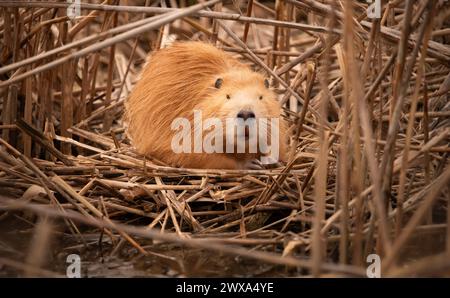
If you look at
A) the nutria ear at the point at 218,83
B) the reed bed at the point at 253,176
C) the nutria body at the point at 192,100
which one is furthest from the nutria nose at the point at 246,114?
the nutria ear at the point at 218,83

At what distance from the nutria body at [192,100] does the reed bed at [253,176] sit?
0.15 m

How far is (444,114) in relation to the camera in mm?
4020

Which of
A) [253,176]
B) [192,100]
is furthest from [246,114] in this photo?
[192,100]

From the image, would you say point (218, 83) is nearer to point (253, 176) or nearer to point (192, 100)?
point (192, 100)

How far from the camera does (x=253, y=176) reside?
4234 millimetres

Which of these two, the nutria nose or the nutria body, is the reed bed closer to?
the nutria body

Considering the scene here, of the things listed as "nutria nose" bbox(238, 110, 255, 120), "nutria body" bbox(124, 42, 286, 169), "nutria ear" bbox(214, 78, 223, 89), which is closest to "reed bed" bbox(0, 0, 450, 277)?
"nutria body" bbox(124, 42, 286, 169)

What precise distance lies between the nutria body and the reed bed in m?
0.15

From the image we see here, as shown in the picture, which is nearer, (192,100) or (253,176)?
(253,176)

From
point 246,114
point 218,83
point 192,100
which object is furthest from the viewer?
point 192,100

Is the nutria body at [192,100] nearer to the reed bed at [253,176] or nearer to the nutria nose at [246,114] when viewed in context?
the nutria nose at [246,114]

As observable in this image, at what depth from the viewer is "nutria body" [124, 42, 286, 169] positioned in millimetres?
4395

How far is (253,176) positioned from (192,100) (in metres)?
0.69

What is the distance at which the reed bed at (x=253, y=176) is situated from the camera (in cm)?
307
